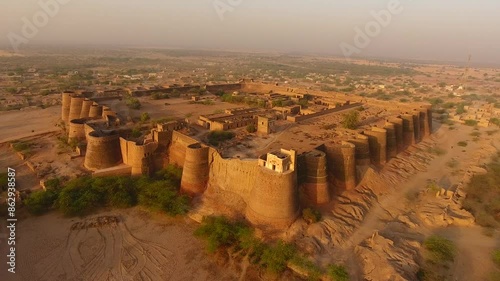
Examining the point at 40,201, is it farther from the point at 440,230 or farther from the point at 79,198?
the point at 440,230

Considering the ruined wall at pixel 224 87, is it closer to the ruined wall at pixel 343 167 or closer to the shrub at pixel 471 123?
the ruined wall at pixel 343 167

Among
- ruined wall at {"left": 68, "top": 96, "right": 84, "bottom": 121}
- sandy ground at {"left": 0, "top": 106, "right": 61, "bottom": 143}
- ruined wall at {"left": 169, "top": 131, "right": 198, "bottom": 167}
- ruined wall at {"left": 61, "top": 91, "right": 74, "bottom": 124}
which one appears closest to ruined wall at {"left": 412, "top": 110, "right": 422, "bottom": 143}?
ruined wall at {"left": 169, "top": 131, "right": 198, "bottom": 167}

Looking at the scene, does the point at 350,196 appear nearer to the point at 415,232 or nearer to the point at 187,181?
the point at 415,232

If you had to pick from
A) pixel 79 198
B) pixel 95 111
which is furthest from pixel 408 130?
pixel 95 111

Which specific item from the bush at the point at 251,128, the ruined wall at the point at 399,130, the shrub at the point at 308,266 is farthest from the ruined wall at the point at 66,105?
the ruined wall at the point at 399,130

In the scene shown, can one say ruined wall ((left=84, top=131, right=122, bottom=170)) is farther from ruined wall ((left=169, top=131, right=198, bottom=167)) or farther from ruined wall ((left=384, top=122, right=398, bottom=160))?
ruined wall ((left=384, top=122, right=398, bottom=160))
